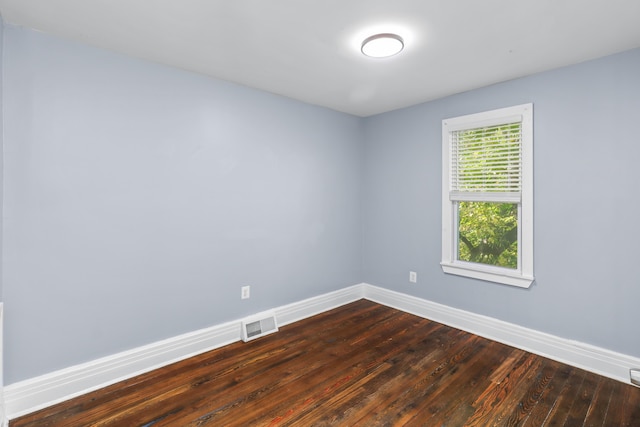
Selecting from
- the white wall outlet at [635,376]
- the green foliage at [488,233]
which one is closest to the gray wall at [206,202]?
the white wall outlet at [635,376]

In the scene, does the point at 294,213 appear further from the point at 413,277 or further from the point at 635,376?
the point at 635,376

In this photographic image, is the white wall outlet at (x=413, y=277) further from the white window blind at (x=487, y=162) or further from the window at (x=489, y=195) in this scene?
the white window blind at (x=487, y=162)

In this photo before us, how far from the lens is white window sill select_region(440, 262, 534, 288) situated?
2.89 metres

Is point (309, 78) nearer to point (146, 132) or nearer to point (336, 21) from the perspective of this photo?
point (336, 21)

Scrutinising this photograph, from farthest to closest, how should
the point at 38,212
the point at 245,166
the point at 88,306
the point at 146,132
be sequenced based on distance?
the point at 245,166, the point at 146,132, the point at 88,306, the point at 38,212

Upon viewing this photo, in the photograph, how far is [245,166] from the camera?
10.2 ft

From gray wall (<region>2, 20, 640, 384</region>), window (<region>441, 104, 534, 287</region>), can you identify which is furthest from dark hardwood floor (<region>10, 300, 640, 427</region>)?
window (<region>441, 104, 534, 287</region>)

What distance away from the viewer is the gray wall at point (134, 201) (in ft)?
6.75

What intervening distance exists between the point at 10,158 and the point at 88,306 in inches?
41.8

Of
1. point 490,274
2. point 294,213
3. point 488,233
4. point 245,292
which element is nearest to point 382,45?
point 294,213

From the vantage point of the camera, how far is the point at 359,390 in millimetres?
2271

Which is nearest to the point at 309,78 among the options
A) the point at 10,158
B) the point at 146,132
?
the point at 146,132

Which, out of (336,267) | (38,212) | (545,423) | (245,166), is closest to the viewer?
(545,423)

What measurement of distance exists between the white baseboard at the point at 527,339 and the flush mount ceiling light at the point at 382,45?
Answer: 8.35 feet
